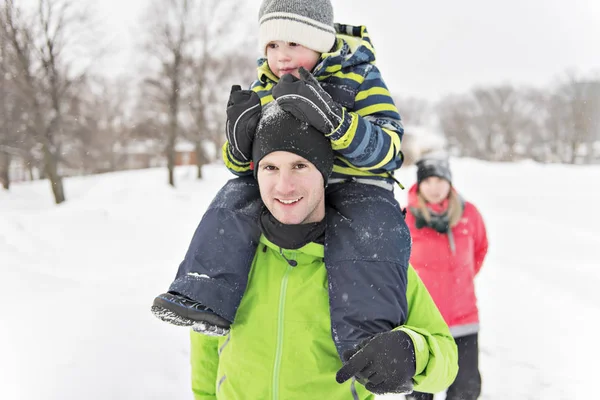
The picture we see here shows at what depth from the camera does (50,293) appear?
3199 mm

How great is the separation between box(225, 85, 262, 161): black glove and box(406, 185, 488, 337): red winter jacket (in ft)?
6.66

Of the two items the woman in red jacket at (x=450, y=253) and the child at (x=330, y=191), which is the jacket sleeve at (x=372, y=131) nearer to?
the child at (x=330, y=191)

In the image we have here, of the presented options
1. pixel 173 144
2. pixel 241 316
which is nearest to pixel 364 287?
pixel 241 316

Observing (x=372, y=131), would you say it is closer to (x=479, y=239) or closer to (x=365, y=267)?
(x=365, y=267)

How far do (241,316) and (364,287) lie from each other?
511 millimetres

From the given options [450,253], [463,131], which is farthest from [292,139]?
[463,131]

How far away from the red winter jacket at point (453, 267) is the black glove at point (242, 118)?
6.66 ft

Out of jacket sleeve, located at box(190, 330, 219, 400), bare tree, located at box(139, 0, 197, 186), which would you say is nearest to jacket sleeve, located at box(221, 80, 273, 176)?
jacket sleeve, located at box(190, 330, 219, 400)

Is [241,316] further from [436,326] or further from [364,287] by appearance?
[436,326]

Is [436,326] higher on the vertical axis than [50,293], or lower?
higher

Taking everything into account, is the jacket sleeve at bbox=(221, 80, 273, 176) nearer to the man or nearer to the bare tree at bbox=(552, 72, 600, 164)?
the man

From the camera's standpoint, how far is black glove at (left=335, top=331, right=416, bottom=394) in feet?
4.14

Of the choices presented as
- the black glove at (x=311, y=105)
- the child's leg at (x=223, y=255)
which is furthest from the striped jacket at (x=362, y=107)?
the child's leg at (x=223, y=255)

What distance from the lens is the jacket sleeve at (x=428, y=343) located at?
1.33 metres
